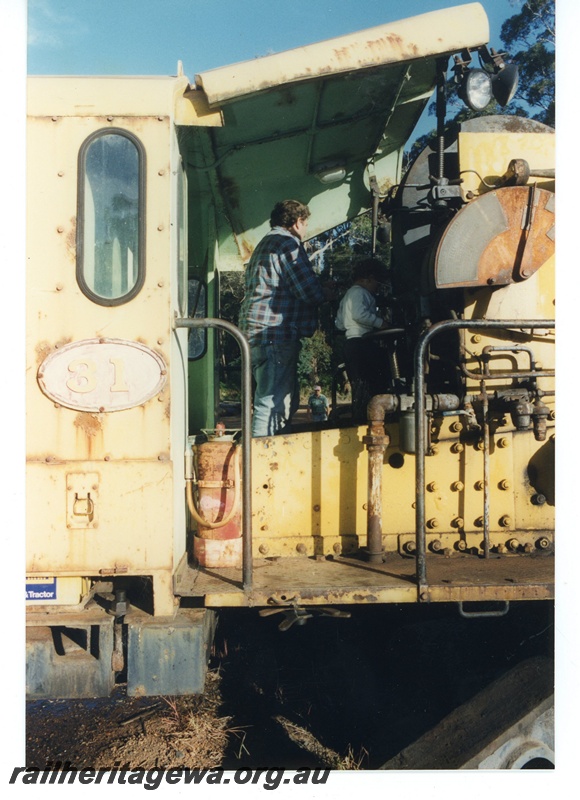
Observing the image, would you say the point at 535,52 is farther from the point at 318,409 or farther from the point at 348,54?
the point at 318,409

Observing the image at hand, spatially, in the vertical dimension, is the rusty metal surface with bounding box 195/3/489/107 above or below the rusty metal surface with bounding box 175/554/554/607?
above

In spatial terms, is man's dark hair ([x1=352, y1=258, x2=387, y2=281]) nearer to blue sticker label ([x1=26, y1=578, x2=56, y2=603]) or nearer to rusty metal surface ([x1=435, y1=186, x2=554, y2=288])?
rusty metal surface ([x1=435, y1=186, x2=554, y2=288])

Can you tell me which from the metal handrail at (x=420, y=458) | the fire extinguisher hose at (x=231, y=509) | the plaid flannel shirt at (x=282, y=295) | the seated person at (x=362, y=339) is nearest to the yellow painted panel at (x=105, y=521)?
the fire extinguisher hose at (x=231, y=509)

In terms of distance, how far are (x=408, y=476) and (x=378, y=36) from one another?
206 centimetres

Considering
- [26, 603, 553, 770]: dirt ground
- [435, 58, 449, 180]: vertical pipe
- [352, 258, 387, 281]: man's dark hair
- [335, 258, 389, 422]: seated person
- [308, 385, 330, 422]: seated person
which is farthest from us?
[308, 385, 330, 422]: seated person

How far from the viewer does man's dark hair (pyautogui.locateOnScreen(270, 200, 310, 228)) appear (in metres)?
3.94

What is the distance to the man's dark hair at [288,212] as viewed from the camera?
3943 millimetres

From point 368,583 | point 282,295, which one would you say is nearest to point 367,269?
point 282,295

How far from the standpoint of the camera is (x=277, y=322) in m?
3.78

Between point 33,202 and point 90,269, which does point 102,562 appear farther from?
point 33,202

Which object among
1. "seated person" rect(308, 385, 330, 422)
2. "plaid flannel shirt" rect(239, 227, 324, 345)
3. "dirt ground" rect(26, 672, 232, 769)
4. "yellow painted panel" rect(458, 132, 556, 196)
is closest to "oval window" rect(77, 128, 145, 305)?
"plaid flannel shirt" rect(239, 227, 324, 345)

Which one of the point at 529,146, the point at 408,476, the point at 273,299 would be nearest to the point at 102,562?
the point at 408,476

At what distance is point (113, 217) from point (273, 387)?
1.40 metres

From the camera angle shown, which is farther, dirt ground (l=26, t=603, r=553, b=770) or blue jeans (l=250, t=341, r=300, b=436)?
blue jeans (l=250, t=341, r=300, b=436)
